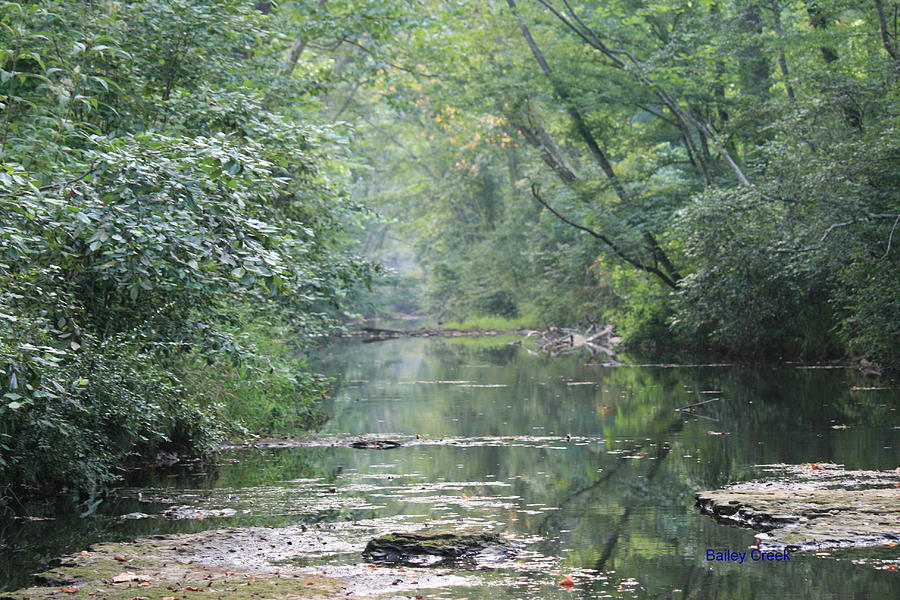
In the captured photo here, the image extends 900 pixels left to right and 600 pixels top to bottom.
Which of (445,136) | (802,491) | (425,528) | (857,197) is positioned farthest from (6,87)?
(445,136)

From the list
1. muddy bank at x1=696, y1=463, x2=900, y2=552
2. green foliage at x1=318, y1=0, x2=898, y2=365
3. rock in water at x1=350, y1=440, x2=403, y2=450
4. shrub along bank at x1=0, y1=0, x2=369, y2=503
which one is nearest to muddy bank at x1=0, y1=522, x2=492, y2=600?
shrub along bank at x1=0, y1=0, x2=369, y2=503

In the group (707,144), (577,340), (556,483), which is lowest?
(556,483)

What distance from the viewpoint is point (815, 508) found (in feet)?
22.4

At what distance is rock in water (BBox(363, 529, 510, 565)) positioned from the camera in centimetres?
606

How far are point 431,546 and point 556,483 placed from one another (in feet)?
8.96

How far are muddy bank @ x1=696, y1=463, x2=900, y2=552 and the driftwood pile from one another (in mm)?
19163

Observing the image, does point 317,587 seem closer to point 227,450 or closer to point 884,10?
point 227,450

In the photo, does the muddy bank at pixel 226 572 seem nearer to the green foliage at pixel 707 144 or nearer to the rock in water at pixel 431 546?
the rock in water at pixel 431 546

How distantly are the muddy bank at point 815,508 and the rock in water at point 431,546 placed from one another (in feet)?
5.48

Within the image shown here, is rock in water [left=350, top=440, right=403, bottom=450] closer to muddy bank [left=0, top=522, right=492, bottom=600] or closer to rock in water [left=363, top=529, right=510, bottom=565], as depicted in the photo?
muddy bank [left=0, top=522, right=492, bottom=600]

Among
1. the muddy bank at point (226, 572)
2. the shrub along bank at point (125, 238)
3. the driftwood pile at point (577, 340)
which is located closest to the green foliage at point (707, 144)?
the driftwood pile at point (577, 340)

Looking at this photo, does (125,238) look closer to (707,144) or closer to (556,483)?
(556,483)

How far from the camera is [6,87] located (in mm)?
9570

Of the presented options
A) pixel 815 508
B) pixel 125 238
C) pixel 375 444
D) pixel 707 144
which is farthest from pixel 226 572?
pixel 707 144
